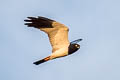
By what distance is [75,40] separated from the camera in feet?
71.5

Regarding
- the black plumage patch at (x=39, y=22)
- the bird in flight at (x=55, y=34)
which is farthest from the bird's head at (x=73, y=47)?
the black plumage patch at (x=39, y=22)

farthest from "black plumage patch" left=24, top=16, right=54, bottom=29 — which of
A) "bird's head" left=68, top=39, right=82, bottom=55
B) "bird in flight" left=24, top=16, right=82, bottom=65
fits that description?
"bird's head" left=68, top=39, right=82, bottom=55

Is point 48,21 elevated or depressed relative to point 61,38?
elevated

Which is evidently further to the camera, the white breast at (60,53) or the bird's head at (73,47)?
the bird's head at (73,47)

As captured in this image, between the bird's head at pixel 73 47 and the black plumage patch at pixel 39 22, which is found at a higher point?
the black plumage patch at pixel 39 22

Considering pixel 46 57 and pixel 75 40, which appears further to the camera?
pixel 75 40

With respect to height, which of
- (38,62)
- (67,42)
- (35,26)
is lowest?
(38,62)

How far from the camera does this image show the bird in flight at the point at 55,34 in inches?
789

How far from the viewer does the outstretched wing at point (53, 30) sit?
66.0ft

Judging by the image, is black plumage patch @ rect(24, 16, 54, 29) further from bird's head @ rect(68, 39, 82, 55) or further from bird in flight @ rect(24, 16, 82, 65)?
bird's head @ rect(68, 39, 82, 55)

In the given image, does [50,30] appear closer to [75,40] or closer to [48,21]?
[48,21]

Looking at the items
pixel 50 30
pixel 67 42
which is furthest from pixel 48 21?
pixel 67 42

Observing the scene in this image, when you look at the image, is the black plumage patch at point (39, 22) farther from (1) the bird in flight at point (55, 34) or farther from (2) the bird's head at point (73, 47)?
(2) the bird's head at point (73, 47)

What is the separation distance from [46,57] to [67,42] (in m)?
2.10
